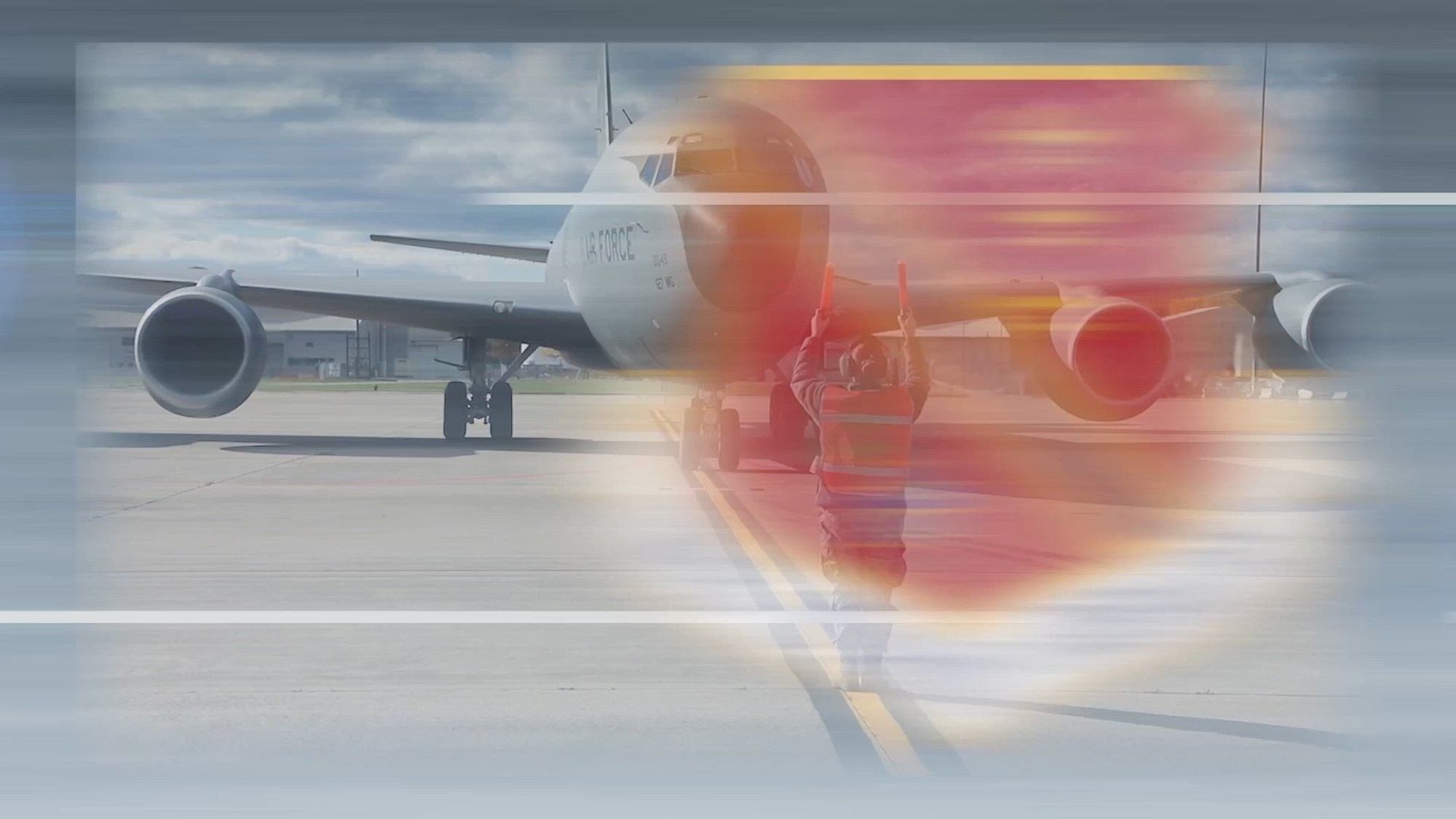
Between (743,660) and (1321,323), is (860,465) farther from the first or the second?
(1321,323)

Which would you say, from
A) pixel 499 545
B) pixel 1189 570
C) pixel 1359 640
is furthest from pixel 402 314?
pixel 1359 640

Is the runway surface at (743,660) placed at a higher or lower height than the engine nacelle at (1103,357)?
lower

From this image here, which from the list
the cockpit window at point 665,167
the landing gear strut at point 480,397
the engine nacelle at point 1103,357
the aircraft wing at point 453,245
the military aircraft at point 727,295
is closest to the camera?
the aircraft wing at point 453,245

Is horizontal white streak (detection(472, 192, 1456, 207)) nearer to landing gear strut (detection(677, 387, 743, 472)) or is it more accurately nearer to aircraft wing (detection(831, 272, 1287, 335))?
aircraft wing (detection(831, 272, 1287, 335))

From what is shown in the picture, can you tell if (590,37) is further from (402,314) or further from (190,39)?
(402,314)

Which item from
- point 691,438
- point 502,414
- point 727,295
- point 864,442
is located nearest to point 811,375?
point 864,442

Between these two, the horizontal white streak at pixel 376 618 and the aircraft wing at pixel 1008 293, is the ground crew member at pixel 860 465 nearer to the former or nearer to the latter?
the aircraft wing at pixel 1008 293

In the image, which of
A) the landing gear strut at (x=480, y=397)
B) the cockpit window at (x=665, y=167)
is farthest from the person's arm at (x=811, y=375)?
the landing gear strut at (x=480, y=397)
